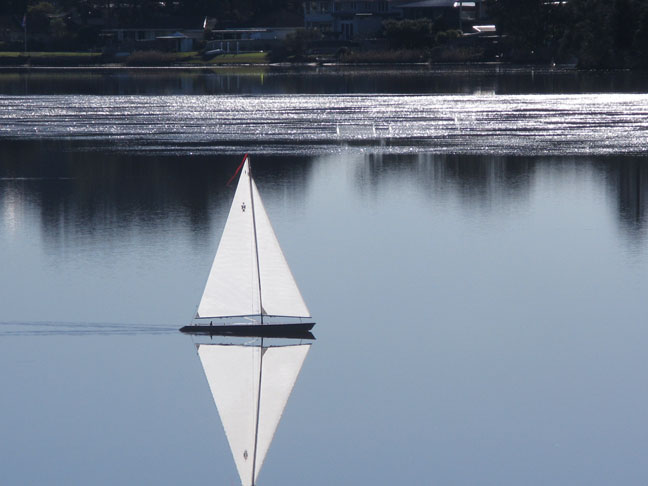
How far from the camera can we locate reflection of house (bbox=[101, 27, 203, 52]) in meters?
138

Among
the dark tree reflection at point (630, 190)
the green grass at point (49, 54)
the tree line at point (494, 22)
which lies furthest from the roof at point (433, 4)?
the dark tree reflection at point (630, 190)

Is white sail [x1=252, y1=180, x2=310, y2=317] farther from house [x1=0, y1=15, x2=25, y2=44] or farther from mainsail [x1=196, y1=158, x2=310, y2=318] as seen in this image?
house [x1=0, y1=15, x2=25, y2=44]

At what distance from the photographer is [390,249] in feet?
87.0

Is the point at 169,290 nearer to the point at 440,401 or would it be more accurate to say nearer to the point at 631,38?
the point at 440,401

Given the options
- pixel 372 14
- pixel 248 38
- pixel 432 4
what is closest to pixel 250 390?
pixel 432 4

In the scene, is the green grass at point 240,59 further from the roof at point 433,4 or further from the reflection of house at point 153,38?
the roof at point 433,4

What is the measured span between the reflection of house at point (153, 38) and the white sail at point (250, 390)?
399 feet

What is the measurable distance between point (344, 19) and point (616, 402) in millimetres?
123841

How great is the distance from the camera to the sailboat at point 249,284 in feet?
63.8

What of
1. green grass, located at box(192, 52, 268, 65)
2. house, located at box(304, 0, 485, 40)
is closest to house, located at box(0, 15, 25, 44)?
green grass, located at box(192, 52, 268, 65)

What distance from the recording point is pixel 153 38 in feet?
468

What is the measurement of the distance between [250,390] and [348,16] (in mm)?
122363

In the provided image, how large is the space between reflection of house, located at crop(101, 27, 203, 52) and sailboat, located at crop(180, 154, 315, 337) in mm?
120491

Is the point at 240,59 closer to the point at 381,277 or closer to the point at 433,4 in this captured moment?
the point at 433,4
